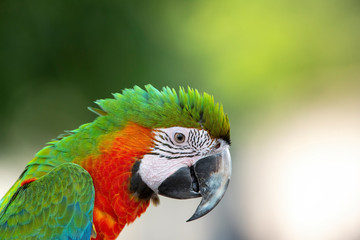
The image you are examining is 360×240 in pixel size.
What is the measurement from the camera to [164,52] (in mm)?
6781

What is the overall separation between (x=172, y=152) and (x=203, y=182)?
215 millimetres

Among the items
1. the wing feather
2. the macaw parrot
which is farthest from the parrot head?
the wing feather

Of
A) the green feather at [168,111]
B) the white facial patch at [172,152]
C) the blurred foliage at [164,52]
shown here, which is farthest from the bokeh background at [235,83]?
the white facial patch at [172,152]

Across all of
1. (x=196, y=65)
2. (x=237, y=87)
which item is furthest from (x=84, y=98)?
(x=237, y=87)

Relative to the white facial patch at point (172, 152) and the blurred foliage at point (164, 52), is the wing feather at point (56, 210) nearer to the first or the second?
the white facial patch at point (172, 152)

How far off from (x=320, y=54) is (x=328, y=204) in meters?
2.79

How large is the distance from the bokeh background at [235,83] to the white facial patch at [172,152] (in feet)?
13.6

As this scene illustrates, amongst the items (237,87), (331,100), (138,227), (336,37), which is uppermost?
(336,37)

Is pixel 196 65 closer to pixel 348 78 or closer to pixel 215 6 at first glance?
pixel 215 6

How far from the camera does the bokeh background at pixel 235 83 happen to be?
5945 millimetres

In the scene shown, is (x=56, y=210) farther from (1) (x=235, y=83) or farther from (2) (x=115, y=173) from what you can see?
(1) (x=235, y=83)

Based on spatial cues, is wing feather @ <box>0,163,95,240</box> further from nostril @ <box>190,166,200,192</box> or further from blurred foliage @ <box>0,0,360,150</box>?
blurred foliage @ <box>0,0,360,150</box>

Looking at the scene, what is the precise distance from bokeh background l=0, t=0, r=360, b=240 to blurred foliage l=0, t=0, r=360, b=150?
0.02m

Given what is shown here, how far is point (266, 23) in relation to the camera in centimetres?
726
